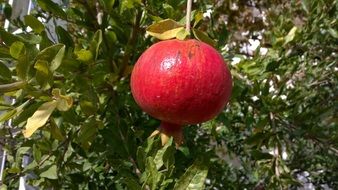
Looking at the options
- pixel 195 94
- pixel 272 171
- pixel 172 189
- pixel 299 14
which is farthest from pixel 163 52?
pixel 299 14

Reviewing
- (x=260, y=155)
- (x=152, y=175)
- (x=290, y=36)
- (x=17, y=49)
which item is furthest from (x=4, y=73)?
(x=290, y=36)

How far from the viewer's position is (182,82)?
0.63 metres

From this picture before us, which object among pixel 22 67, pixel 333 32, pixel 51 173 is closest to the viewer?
pixel 22 67

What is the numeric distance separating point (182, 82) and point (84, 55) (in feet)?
0.96

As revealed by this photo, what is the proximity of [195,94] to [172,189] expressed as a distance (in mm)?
177

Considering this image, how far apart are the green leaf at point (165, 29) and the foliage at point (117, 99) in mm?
59

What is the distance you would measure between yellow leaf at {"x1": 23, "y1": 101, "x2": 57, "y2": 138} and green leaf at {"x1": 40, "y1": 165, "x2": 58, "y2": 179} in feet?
0.95

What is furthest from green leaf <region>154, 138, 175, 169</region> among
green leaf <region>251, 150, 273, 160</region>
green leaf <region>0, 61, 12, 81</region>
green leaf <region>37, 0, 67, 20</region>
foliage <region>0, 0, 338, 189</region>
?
green leaf <region>251, 150, 273, 160</region>

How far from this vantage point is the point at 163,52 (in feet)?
2.15

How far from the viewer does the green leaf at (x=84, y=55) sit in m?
0.87

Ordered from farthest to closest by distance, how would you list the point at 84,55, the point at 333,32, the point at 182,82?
the point at 333,32
the point at 84,55
the point at 182,82

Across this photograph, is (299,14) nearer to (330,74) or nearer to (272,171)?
(330,74)

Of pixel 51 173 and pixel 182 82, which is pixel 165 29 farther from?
pixel 51 173

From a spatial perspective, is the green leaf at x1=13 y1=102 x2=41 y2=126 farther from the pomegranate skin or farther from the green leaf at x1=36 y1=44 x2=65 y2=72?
the pomegranate skin
